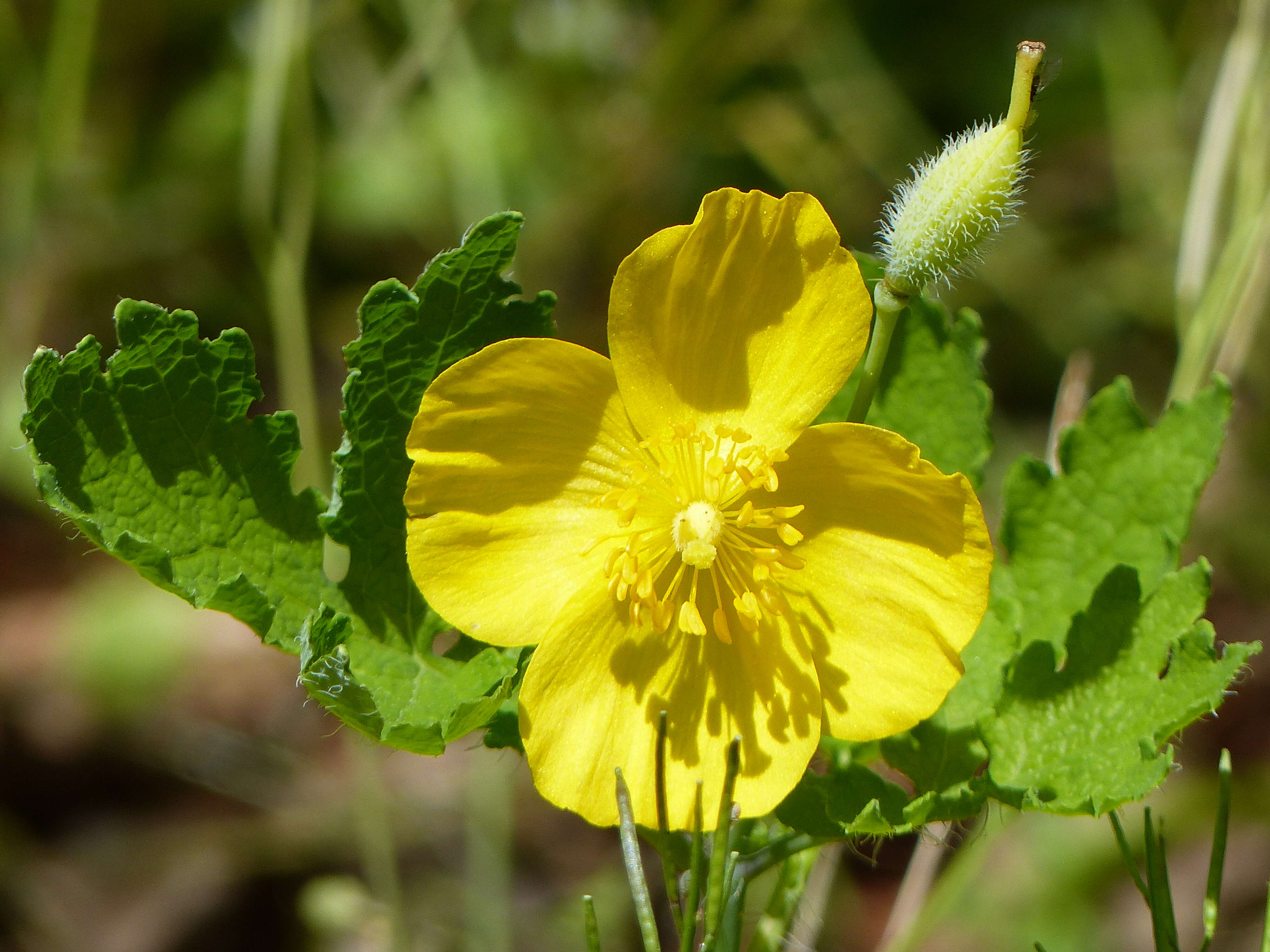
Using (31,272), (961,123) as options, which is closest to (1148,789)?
(961,123)

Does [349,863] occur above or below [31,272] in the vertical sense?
below

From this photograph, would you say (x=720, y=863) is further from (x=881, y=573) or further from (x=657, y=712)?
(x=881, y=573)

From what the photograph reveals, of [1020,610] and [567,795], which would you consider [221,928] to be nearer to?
[567,795]

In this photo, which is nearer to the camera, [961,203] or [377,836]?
[961,203]

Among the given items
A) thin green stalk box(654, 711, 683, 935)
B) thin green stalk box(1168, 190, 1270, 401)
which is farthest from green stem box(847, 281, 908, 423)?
thin green stalk box(1168, 190, 1270, 401)

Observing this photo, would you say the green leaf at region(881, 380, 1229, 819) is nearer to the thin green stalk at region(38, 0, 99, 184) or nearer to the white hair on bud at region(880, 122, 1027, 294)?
the white hair on bud at region(880, 122, 1027, 294)

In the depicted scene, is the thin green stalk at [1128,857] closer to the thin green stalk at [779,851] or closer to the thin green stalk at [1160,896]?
the thin green stalk at [1160,896]

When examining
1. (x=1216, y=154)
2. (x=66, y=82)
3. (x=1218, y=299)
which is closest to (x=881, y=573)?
(x=1218, y=299)
